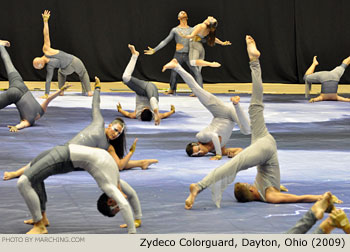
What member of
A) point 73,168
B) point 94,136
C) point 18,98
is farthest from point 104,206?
point 18,98

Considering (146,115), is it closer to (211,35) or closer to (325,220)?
(211,35)

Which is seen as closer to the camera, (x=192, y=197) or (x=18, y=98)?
(x=192, y=197)

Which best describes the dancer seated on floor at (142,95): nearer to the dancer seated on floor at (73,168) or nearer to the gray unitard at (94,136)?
the gray unitard at (94,136)

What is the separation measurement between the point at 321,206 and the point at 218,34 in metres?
10.4

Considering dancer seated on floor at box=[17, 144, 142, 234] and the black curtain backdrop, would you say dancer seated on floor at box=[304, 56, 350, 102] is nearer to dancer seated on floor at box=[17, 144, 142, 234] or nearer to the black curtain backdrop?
the black curtain backdrop

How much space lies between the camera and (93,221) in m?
4.55

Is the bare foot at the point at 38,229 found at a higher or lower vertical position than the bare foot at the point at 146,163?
higher

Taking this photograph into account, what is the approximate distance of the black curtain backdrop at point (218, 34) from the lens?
13617mm

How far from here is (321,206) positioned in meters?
3.52

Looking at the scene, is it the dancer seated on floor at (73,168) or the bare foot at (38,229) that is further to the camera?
the bare foot at (38,229)

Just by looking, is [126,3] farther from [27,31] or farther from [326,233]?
[326,233]

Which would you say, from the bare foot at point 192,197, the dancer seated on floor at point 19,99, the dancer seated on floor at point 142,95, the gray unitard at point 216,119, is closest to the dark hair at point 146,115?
A: the dancer seated on floor at point 142,95

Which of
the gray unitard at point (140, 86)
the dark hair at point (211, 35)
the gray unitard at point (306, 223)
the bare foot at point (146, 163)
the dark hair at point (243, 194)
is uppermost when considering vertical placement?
the dark hair at point (211, 35)

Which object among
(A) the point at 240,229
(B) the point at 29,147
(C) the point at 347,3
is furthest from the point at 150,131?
(C) the point at 347,3
